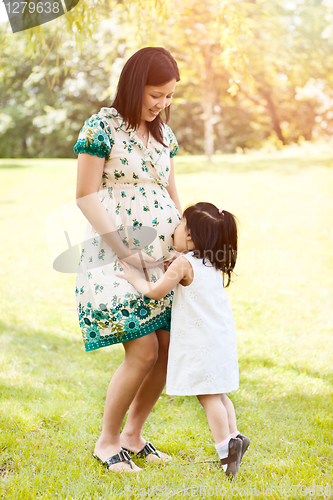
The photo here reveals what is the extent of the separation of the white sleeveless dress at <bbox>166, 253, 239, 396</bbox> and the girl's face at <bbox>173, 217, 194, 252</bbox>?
6cm

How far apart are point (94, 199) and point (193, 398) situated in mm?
1571

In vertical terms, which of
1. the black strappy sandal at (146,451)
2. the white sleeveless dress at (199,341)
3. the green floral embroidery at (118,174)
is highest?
the green floral embroidery at (118,174)

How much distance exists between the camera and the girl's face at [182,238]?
6.86 feet

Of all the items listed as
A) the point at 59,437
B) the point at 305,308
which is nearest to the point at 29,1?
the point at 59,437

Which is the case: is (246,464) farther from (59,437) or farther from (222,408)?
(59,437)

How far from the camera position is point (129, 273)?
201 cm

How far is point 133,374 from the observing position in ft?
6.70

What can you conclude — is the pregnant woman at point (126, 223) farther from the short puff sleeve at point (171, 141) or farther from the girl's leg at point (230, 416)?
the girl's leg at point (230, 416)

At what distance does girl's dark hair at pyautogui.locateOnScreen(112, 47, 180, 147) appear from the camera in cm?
197

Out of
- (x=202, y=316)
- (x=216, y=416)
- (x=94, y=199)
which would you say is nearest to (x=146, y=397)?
(x=216, y=416)

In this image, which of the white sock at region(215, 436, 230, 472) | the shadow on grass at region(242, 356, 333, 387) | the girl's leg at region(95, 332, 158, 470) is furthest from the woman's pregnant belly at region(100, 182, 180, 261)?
the shadow on grass at region(242, 356, 333, 387)

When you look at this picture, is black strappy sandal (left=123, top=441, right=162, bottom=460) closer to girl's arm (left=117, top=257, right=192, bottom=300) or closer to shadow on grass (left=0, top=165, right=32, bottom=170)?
girl's arm (left=117, top=257, right=192, bottom=300)

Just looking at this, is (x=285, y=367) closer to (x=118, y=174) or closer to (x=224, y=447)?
(x=224, y=447)

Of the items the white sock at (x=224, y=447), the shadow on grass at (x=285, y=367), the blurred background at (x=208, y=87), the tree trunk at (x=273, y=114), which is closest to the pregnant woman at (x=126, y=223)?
the white sock at (x=224, y=447)
